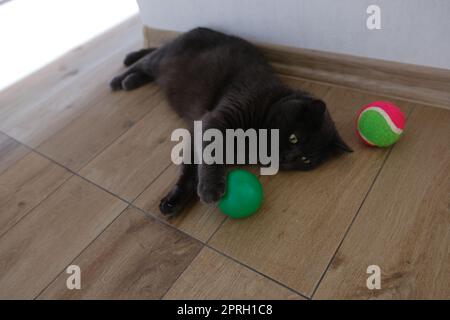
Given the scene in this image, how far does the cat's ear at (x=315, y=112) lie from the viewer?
1.00 metres

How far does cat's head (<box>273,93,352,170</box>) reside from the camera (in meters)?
1.04

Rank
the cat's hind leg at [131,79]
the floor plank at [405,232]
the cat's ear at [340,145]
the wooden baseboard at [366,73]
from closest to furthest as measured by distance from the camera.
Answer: the floor plank at [405,232]
the cat's ear at [340,145]
the wooden baseboard at [366,73]
the cat's hind leg at [131,79]

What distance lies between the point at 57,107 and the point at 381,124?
4.39 ft

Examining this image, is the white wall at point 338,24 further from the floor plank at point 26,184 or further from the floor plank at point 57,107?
the floor plank at point 26,184

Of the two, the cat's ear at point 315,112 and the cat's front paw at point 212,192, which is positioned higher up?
the cat's ear at point 315,112

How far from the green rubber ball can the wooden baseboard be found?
2.23 ft

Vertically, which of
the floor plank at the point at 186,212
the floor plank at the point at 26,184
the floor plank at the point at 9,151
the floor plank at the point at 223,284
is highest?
the floor plank at the point at 9,151

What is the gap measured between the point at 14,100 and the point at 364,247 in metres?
1.62

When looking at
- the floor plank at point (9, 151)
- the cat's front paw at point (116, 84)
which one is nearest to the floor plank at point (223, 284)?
the floor plank at point (9, 151)

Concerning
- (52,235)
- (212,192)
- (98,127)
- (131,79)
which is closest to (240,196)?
(212,192)

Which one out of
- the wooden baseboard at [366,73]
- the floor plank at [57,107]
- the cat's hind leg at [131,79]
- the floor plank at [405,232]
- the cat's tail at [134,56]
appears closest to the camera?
the floor plank at [405,232]

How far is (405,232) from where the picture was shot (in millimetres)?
938

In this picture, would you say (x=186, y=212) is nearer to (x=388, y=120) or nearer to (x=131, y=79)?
(x=388, y=120)

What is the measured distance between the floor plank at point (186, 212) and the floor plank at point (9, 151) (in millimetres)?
576
